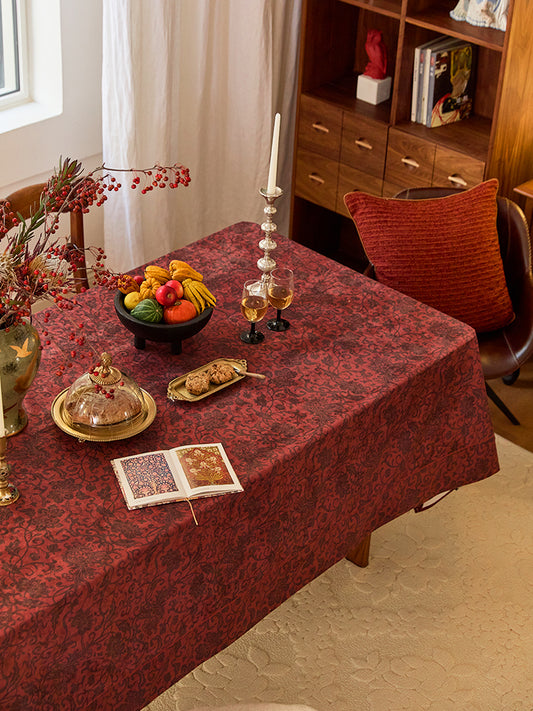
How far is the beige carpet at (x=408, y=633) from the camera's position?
2.24 meters

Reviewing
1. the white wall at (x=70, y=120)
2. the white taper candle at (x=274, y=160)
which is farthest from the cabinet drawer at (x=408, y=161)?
the white taper candle at (x=274, y=160)

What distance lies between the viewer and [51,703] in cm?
152

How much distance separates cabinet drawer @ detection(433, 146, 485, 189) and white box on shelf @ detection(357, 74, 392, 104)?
0.42 m

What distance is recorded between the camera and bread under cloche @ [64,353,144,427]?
179 centimetres

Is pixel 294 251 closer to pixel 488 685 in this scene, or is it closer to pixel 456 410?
pixel 456 410

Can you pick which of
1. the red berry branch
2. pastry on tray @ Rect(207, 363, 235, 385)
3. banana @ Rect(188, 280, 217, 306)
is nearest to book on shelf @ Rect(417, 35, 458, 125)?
banana @ Rect(188, 280, 217, 306)

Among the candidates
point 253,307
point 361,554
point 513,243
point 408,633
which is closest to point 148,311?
point 253,307

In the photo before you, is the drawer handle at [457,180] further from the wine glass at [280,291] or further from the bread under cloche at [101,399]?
the bread under cloche at [101,399]

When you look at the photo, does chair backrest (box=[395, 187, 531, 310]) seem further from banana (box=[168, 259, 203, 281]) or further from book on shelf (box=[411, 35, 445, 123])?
banana (box=[168, 259, 203, 281])

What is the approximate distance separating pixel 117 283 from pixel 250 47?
195cm

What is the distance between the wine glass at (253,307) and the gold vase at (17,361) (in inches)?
21.7

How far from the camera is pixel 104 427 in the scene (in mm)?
1812

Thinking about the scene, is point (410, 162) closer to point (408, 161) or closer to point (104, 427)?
point (408, 161)

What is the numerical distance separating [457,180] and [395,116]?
0.35 meters
